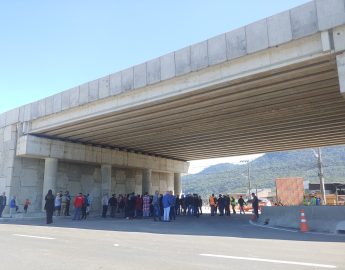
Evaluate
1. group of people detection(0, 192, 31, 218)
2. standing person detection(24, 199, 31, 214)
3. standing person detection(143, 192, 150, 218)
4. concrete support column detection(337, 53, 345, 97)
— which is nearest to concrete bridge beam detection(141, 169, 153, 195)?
standing person detection(143, 192, 150, 218)

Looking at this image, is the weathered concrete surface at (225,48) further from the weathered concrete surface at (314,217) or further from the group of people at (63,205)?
the weathered concrete surface at (314,217)

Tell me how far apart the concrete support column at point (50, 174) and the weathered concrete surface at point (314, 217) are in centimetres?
1573

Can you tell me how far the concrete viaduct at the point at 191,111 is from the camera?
13.4 metres

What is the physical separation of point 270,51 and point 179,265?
1021cm

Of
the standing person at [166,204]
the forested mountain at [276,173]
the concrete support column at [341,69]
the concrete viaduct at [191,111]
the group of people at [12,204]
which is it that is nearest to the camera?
the concrete support column at [341,69]

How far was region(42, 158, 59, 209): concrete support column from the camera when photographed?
2491 centimetres

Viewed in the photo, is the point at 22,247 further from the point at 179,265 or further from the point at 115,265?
the point at 179,265

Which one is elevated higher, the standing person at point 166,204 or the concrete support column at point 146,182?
the concrete support column at point 146,182

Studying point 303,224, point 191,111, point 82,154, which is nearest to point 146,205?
point 191,111

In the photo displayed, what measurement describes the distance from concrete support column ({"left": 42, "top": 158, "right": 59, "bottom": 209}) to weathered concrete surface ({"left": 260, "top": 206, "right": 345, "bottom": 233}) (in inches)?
619

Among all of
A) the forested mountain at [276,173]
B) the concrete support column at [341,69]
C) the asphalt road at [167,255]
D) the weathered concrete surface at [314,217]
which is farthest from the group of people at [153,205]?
the forested mountain at [276,173]

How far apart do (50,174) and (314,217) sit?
60.5 ft

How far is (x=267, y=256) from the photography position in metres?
6.96

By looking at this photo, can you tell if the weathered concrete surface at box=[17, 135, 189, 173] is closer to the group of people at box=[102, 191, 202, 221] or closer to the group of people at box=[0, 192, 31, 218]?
the group of people at box=[0, 192, 31, 218]
